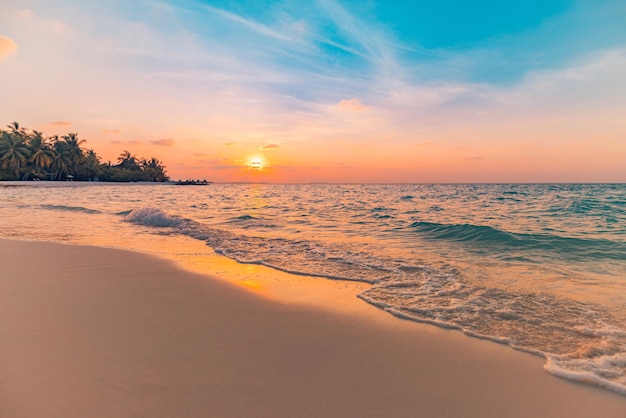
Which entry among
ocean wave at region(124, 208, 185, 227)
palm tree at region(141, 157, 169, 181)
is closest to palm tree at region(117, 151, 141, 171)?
palm tree at region(141, 157, 169, 181)

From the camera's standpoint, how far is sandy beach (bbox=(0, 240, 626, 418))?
2.53 metres

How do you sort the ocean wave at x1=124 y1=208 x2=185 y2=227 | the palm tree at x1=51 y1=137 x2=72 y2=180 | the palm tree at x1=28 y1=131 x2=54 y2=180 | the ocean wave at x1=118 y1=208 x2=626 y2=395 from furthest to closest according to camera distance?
the palm tree at x1=51 y1=137 x2=72 y2=180 → the palm tree at x1=28 y1=131 x2=54 y2=180 → the ocean wave at x1=124 y1=208 x2=185 y2=227 → the ocean wave at x1=118 y1=208 x2=626 y2=395

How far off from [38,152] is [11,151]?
176 inches

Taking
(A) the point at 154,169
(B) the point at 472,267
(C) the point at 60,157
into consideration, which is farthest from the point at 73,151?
(B) the point at 472,267

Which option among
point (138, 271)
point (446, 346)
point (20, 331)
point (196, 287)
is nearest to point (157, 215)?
point (138, 271)

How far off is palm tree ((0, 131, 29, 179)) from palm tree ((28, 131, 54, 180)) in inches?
67.2

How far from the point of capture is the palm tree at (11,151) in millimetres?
65062

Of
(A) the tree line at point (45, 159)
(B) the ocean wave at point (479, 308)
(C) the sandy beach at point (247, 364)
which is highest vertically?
(A) the tree line at point (45, 159)

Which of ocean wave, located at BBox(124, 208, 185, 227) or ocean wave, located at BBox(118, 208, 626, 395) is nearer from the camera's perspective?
ocean wave, located at BBox(118, 208, 626, 395)

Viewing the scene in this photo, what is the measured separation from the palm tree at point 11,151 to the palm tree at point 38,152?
1707mm

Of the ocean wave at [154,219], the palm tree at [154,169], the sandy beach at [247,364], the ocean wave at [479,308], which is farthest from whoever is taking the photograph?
the palm tree at [154,169]

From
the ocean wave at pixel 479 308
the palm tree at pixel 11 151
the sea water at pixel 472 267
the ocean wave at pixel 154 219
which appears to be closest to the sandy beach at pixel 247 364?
the ocean wave at pixel 479 308

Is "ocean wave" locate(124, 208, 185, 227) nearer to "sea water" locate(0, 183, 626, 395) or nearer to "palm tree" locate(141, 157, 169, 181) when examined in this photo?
"sea water" locate(0, 183, 626, 395)

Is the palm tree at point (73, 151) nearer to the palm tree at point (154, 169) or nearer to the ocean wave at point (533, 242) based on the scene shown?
the palm tree at point (154, 169)
